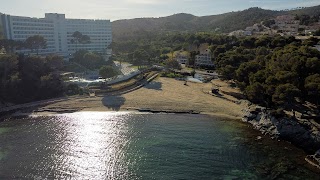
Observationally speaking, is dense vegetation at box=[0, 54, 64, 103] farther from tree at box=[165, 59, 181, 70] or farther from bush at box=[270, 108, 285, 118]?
bush at box=[270, 108, 285, 118]

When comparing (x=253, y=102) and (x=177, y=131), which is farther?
(x=253, y=102)

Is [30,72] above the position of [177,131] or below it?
above

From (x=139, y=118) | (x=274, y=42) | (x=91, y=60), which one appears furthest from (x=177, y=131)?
(x=91, y=60)

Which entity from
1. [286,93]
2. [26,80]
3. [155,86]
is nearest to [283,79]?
[286,93]

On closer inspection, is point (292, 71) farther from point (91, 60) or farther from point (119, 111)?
point (91, 60)

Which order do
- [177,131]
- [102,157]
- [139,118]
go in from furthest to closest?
[139,118], [177,131], [102,157]

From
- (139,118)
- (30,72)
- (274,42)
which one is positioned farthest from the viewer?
(274,42)

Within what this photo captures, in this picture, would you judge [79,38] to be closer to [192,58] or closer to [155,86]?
Answer: [192,58]

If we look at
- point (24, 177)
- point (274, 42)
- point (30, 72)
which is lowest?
point (24, 177)
